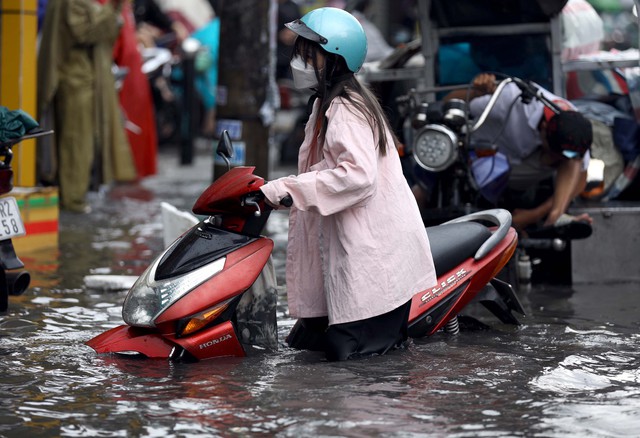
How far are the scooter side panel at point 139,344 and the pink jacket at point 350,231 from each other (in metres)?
0.62

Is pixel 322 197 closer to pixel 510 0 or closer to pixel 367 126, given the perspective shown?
pixel 367 126

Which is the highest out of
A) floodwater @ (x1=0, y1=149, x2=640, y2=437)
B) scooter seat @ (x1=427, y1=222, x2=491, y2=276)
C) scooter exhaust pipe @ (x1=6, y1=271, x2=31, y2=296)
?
scooter seat @ (x1=427, y1=222, x2=491, y2=276)

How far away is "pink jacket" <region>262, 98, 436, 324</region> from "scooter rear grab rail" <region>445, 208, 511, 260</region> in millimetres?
497

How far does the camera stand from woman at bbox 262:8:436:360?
5.23 meters

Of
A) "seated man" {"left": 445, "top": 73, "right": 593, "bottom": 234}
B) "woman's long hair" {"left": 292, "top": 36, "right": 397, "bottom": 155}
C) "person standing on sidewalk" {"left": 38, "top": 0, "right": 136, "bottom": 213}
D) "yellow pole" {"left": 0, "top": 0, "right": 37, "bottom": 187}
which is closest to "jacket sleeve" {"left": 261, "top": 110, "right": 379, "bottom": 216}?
"woman's long hair" {"left": 292, "top": 36, "right": 397, "bottom": 155}

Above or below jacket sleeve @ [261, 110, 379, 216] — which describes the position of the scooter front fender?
below

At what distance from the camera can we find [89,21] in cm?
1086

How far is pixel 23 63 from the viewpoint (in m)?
9.51

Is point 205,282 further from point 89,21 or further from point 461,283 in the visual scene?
point 89,21

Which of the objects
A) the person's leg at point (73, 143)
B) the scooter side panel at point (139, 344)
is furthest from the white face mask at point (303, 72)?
the person's leg at point (73, 143)

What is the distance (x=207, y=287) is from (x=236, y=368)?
36 cm

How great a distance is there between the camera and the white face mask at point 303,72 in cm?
539

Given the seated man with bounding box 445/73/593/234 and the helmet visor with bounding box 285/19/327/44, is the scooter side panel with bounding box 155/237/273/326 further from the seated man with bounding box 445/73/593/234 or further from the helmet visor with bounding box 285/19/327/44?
the seated man with bounding box 445/73/593/234

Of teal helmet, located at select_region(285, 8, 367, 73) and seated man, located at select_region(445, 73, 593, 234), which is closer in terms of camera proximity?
teal helmet, located at select_region(285, 8, 367, 73)
